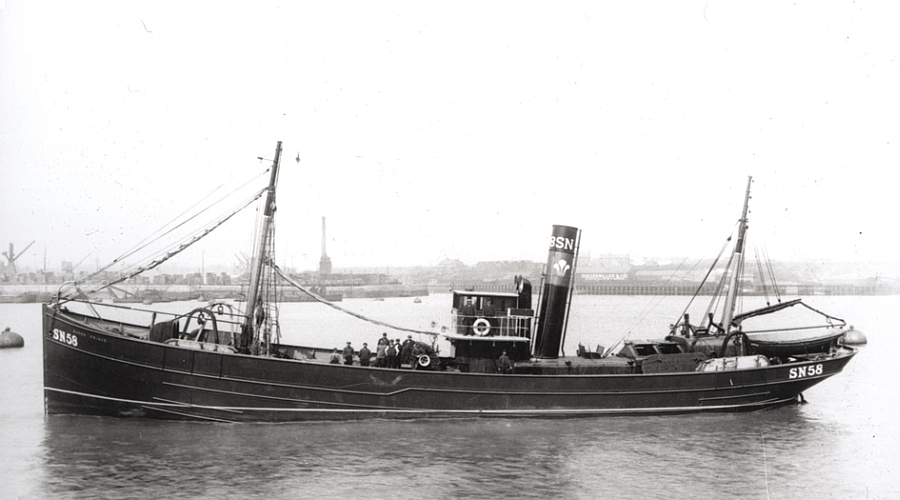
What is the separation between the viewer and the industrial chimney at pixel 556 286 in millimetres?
20141

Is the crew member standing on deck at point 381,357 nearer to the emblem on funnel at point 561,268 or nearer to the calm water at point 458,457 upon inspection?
the calm water at point 458,457

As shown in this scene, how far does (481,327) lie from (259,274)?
6358 mm

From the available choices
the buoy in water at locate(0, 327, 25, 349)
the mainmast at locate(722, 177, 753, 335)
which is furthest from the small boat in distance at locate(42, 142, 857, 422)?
the buoy in water at locate(0, 327, 25, 349)

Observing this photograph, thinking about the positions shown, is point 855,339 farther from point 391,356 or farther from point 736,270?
point 391,356

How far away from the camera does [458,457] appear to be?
15734mm

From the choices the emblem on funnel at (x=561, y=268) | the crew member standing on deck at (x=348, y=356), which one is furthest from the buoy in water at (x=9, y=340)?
the emblem on funnel at (x=561, y=268)

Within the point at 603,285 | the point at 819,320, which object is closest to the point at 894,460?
the point at 819,320

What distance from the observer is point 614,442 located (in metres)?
17.3

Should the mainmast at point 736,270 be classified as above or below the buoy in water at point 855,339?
above

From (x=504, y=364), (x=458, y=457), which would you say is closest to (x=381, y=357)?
(x=504, y=364)

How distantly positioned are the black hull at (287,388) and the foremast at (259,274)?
1369 millimetres

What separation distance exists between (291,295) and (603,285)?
51.2 meters

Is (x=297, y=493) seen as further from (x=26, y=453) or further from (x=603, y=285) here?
(x=603, y=285)

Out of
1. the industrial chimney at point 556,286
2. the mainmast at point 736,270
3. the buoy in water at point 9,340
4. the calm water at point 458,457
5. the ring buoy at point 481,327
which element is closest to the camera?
the calm water at point 458,457
